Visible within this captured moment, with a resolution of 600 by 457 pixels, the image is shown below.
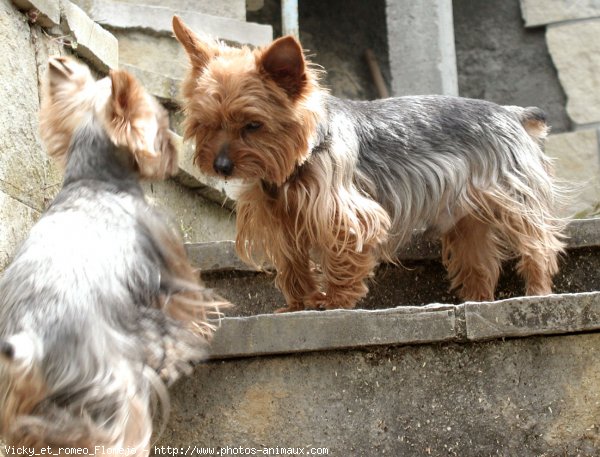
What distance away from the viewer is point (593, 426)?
135 inches

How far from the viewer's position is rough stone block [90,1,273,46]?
Answer: 6488 millimetres

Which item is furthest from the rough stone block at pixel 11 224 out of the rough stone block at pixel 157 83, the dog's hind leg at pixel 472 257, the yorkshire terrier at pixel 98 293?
the dog's hind leg at pixel 472 257

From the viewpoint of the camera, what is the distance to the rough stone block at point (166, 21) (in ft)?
21.3

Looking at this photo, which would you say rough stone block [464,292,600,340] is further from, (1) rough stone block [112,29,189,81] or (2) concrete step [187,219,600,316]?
(1) rough stone block [112,29,189,81]

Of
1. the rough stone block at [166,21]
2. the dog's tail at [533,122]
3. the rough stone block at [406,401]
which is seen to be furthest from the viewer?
the rough stone block at [166,21]

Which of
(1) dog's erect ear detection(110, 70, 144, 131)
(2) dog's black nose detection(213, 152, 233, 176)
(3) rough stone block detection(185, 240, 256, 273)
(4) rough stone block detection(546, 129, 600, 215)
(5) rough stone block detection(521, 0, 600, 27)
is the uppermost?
(1) dog's erect ear detection(110, 70, 144, 131)

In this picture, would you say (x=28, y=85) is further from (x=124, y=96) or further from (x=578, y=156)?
(x=578, y=156)

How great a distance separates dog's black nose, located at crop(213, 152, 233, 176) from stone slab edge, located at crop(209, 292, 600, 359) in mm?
895

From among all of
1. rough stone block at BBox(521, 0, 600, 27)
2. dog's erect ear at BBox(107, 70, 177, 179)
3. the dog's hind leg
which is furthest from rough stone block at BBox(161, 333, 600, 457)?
rough stone block at BBox(521, 0, 600, 27)

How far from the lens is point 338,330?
3607 mm

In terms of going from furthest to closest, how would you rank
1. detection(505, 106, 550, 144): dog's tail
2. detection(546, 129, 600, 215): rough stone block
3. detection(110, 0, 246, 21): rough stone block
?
1. detection(546, 129, 600, 215): rough stone block
2. detection(110, 0, 246, 21): rough stone block
3. detection(505, 106, 550, 144): dog's tail

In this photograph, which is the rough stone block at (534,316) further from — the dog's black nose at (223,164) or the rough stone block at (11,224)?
the rough stone block at (11,224)

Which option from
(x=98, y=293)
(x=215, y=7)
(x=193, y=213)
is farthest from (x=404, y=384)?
(x=215, y=7)

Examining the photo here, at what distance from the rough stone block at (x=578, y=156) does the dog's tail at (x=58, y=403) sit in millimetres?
5120
